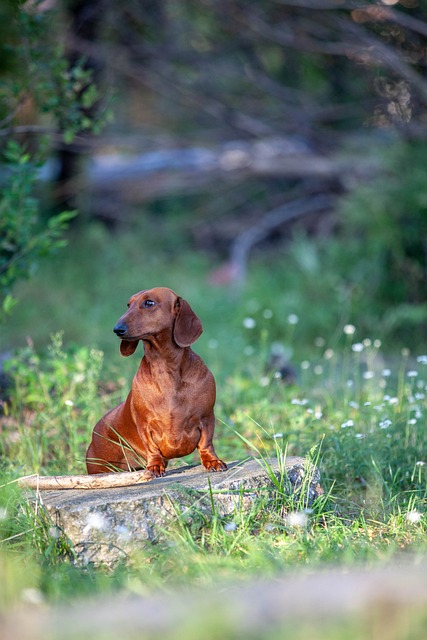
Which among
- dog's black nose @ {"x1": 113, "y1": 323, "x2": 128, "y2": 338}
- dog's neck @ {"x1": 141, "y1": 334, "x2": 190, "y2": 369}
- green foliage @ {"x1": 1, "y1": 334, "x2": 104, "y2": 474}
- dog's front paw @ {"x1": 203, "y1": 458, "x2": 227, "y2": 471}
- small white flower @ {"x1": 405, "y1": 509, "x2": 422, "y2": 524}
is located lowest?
green foliage @ {"x1": 1, "y1": 334, "x2": 104, "y2": 474}

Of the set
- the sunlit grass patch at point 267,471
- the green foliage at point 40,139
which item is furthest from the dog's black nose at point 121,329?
the green foliage at point 40,139

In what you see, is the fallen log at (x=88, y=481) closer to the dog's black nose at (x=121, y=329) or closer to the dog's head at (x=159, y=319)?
the dog's head at (x=159, y=319)

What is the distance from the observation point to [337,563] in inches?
116

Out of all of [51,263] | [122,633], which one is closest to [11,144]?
[122,633]

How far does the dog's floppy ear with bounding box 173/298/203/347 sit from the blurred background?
1854 millimetres

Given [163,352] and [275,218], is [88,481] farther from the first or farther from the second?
[275,218]

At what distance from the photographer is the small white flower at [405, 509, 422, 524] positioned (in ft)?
11.0

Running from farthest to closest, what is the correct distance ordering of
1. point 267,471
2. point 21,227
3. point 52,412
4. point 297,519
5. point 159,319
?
point 21,227, point 52,412, point 267,471, point 159,319, point 297,519

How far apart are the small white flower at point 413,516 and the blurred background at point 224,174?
274cm

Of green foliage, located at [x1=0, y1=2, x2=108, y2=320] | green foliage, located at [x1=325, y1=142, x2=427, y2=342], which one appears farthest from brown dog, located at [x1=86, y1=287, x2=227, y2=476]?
green foliage, located at [x1=325, y1=142, x2=427, y2=342]

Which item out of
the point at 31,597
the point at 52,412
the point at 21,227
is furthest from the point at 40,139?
Answer: the point at 31,597

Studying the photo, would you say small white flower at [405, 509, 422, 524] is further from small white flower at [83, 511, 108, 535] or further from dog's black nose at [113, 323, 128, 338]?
dog's black nose at [113, 323, 128, 338]

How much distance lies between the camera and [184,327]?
3.50 metres

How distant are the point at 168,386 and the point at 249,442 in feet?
1.47
